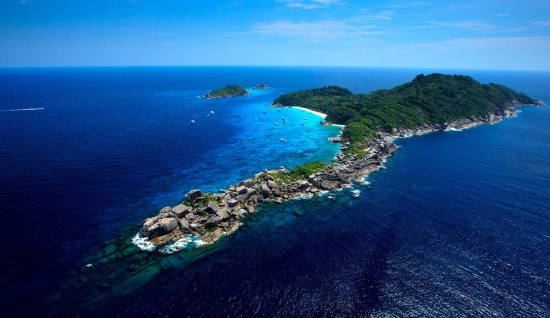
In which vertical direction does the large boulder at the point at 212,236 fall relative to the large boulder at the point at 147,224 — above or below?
below

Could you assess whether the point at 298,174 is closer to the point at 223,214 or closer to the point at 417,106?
the point at 223,214

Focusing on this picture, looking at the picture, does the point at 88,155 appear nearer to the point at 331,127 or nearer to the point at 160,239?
the point at 160,239

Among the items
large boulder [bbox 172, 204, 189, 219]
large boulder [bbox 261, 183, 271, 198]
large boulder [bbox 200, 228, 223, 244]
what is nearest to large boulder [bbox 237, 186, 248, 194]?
large boulder [bbox 261, 183, 271, 198]

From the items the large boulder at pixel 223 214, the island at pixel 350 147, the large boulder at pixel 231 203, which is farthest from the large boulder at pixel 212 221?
the large boulder at pixel 231 203

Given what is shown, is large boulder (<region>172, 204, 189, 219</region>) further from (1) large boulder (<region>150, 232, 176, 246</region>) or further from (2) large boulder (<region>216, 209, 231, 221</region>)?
(2) large boulder (<region>216, 209, 231, 221</region>)

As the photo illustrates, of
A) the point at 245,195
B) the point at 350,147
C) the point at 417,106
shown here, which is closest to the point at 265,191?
the point at 245,195

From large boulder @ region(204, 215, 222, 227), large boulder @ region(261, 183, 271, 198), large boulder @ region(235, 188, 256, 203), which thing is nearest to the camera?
large boulder @ region(204, 215, 222, 227)

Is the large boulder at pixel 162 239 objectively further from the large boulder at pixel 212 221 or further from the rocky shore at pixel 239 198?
the large boulder at pixel 212 221
